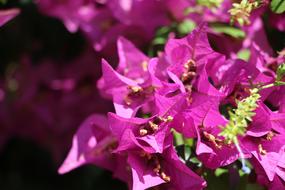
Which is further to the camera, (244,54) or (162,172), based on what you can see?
(244,54)

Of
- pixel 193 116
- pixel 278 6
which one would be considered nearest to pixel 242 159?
pixel 193 116

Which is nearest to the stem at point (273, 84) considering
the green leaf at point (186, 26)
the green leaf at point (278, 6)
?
the green leaf at point (278, 6)

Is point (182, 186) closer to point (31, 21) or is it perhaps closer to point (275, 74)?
point (275, 74)

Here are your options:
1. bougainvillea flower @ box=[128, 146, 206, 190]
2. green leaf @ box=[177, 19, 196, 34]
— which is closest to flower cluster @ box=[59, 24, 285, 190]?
bougainvillea flower @ box=[128, 146, 206, 190]

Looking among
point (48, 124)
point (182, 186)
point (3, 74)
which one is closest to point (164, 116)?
point (182, 186)

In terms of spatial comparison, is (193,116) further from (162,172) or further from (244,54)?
(244,54)

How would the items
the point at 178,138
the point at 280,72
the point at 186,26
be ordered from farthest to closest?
1. the point at 186,26
2. the point at 178,138
3. the point at 280,72

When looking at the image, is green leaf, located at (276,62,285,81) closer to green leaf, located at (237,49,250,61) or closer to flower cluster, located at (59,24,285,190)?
flower cluster, located at (59,24,285,190)
